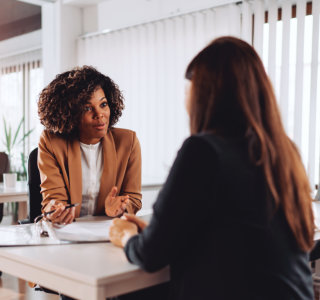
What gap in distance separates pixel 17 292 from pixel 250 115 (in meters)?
2.47

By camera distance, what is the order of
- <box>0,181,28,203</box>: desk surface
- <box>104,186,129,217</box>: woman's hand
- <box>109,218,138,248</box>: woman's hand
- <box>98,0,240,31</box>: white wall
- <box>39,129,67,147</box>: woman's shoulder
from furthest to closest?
<box>98,0,240,31</box>: white wall
<box>0,181,28,203</box>: desk surface
<box>39,129,67,147</box>: woman's shoulder
<box>104,186,129,217</box>: woman's hand
<box>109,218,138,248</box>: woman's hand

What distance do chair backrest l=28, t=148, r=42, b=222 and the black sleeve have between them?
124 centimetres

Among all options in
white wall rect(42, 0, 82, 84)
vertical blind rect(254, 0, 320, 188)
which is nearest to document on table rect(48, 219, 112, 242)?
vertical blind rect(254, 0, 320, 188)

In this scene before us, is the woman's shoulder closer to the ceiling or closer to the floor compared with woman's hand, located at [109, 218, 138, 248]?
closer to the ceiling

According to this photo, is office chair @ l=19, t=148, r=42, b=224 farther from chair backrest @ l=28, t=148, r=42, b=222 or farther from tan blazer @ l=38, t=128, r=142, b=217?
tan blazer @ l=38, t=128, r=142, b=217

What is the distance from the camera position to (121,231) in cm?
133

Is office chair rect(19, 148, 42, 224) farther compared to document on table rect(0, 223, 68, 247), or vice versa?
office chair rect(19, 148, 42, 224)

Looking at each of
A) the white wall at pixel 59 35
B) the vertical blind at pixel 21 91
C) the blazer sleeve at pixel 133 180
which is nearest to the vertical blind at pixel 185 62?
the white wall at pixel 59 35

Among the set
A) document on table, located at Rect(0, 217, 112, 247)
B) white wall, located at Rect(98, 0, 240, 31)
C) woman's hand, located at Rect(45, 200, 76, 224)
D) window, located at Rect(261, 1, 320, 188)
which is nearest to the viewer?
document on table, located at Rect(0, 217, 112, 247)

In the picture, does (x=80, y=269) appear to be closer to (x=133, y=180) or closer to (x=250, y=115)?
(x=250, y=115)

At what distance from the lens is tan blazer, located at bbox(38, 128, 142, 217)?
1.89 m

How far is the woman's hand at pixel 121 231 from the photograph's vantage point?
51.1 inches

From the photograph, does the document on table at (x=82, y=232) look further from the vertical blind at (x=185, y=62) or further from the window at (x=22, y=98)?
the window at (x=22, y=98)

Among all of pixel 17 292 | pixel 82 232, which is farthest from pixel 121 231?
pixel 17 292
